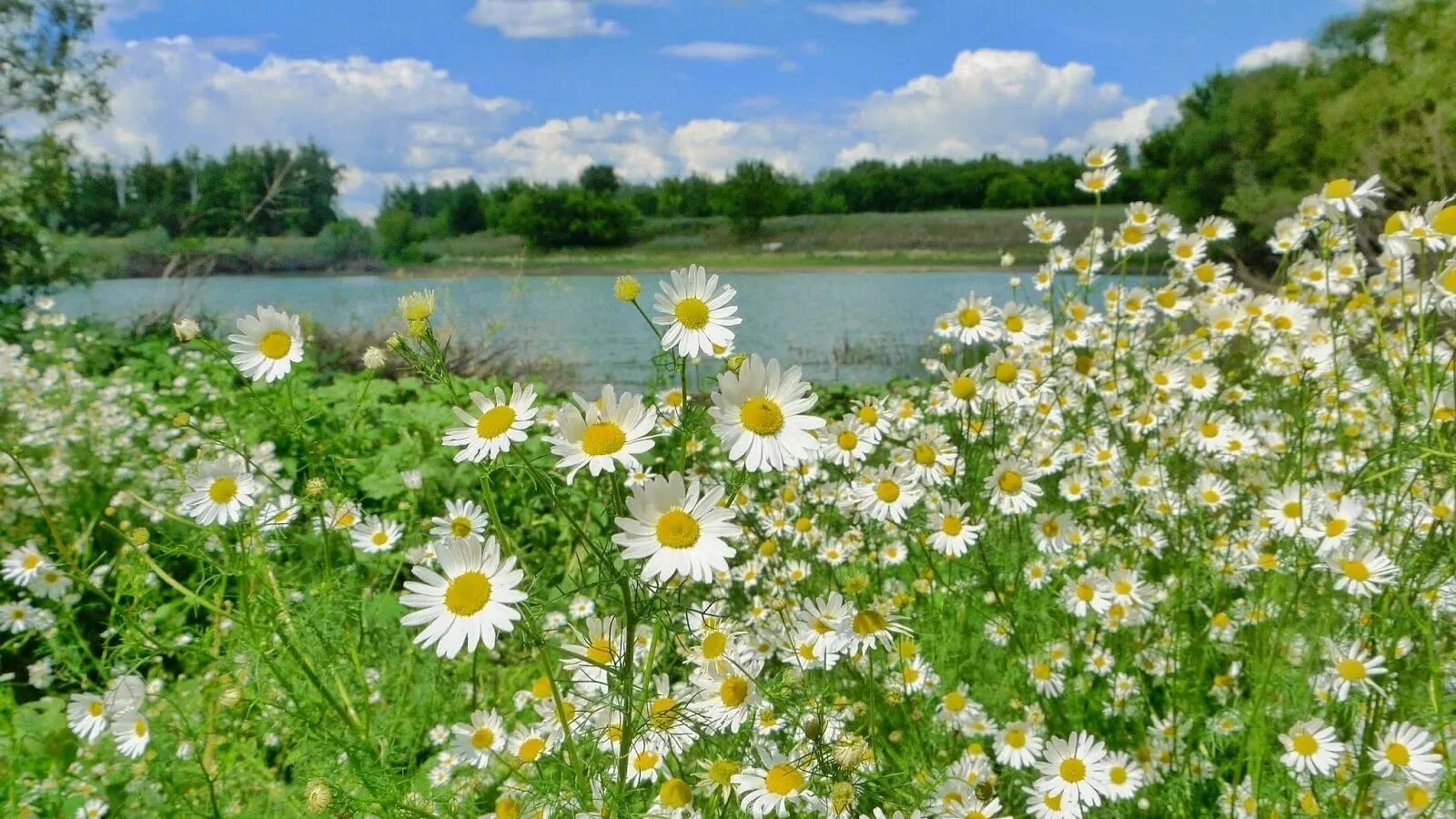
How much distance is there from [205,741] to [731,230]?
274 inches

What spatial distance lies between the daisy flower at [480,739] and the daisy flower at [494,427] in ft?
2.42

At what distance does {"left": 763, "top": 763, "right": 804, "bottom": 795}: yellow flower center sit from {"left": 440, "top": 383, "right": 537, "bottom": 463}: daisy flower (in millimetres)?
531

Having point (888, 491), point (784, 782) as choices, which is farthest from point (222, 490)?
point (888, 491)

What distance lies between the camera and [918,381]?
3732mm

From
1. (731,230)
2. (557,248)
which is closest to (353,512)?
(557,248)

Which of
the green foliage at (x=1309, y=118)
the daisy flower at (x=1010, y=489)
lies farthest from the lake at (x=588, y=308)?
the green foliage at (x=1309, y=118)

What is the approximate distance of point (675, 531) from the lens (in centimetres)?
90

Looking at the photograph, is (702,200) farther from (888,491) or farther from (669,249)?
(888,491)

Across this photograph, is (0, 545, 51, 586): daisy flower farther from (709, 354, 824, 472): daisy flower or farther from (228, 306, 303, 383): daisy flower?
(709, 354, 824, 472): daisy flower

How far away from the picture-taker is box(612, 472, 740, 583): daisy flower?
2.81 feet

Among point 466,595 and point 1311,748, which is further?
point 1311,748

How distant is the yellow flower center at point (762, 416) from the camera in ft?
3.19

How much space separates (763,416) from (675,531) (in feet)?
0.56

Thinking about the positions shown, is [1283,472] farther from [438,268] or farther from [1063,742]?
[438,268]
